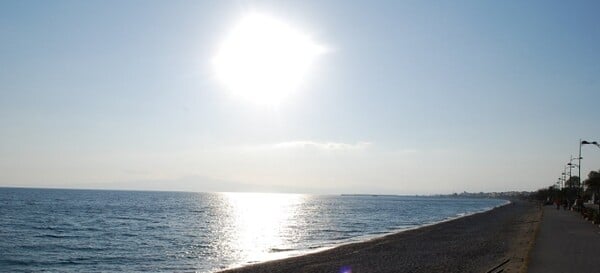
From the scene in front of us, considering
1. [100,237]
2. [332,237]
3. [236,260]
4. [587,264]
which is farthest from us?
[332,237]

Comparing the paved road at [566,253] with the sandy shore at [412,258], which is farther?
the sandy shore at [412,258]

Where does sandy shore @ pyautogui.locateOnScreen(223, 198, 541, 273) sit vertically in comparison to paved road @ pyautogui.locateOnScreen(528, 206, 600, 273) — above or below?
below

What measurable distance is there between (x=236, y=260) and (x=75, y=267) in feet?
27.2

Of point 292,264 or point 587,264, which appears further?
point 292,264

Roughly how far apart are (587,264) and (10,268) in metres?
24.1

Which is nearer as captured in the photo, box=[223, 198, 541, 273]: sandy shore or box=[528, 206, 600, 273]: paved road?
box=[528, 206, 600, 273]: paved road

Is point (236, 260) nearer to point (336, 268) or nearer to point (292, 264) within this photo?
point (292, 264)

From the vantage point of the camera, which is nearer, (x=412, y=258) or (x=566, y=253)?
(x=566, y=253)

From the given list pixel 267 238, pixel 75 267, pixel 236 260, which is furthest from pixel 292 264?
pixel 267 238

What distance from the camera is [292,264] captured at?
27297 mm

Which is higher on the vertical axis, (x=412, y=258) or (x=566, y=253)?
(x=566, y=253)

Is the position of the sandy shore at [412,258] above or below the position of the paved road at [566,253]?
below

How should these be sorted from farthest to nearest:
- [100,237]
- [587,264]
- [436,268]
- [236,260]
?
[100,237] < [236,260] < [436,268] < [587,264]

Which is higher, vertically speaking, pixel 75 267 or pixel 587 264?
pixel 587 264
